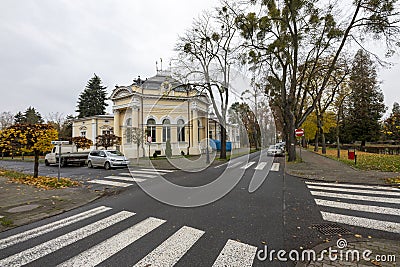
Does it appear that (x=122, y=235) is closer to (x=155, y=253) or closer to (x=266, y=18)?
(x=155, y=253)

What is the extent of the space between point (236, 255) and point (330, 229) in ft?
7.74

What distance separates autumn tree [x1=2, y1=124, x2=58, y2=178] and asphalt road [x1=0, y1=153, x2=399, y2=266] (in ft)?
22.7

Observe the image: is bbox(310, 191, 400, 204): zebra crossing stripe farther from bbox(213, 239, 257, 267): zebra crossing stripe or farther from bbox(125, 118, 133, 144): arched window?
bbox(125, 118, 133, 144): arched window

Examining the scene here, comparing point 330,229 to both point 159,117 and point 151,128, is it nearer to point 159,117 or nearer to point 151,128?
point 151,128

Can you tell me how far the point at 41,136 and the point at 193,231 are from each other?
35.4ft

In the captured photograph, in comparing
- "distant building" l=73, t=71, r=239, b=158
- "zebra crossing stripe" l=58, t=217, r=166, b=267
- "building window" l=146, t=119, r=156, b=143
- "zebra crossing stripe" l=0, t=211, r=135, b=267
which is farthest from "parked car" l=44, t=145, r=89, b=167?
"zebra crossing stripe" l=58, t=217, r=166, b=267

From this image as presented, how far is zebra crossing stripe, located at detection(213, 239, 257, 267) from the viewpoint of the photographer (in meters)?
3.52

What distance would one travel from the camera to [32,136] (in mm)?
11805

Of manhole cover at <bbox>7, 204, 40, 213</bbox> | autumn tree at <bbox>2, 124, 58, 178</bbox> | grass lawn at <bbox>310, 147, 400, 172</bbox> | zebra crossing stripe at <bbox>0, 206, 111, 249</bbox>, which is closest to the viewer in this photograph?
zebra crossing stripe at <bbox>0, 206, 111, 249</bbox>

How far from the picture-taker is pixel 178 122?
31.4m

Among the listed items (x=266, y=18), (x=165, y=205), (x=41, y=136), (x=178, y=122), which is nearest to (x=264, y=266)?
(x=165, y=205)

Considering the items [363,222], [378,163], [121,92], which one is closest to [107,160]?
[121,92]

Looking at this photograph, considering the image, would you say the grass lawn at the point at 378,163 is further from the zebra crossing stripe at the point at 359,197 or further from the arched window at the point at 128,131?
the arched window at the point at 128,131

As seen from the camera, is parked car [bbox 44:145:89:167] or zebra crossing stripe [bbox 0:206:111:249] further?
parked car [bbox 44:145:89:167]
